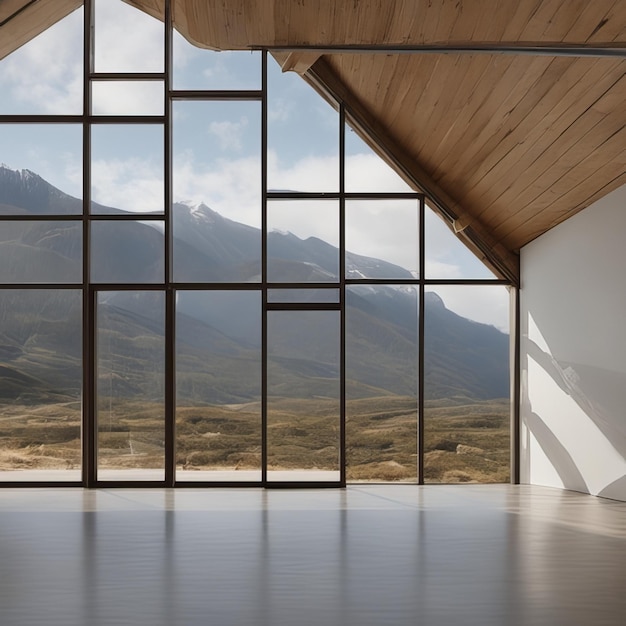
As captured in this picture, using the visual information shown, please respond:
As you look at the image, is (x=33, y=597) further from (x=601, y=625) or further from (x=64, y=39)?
(x=64, y=39)

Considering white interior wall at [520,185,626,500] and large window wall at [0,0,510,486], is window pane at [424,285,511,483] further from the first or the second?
white interior wall at [520,185,626,500]

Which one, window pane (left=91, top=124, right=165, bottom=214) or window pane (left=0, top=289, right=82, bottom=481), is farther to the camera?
window pane (left=91, top=124, right=165, bottom=214)

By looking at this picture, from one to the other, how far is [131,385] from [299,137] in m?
3.60

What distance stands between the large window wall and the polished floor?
127 centimetres

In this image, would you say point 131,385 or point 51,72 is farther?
point 51,72

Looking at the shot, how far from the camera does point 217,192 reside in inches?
408

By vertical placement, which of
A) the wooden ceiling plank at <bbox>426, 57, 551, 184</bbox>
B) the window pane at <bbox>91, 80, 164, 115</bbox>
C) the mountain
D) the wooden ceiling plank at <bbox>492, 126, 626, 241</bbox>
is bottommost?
the mountain

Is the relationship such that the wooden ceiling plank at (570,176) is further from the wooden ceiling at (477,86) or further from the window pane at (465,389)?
the window pane at (465,389)

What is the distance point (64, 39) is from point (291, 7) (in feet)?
15.5

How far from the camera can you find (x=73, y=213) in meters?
10.2

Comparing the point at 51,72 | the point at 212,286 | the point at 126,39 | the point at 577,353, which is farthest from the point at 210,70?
the point at 577,353

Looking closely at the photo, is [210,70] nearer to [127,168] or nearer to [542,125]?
[127,168]

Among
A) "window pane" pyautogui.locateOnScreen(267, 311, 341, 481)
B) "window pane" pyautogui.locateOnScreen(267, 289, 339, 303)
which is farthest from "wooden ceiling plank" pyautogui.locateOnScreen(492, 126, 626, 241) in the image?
"window pane" pyautogui.locateOnScreen(267, 311, 341, 481)

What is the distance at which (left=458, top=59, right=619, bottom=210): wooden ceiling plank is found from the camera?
6.68 m
